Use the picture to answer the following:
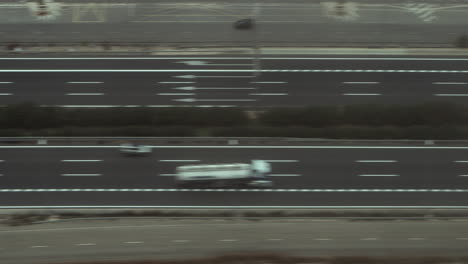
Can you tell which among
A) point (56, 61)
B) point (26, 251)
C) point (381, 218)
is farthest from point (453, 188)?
point (56, 61)

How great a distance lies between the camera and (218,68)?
2311 inches

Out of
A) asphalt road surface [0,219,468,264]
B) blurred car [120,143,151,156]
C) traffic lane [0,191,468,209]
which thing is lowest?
asphalt road surface [0,219,468,264]

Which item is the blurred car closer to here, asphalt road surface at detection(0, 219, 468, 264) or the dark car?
asphalt road surface at detection(0, 219, 468, 264)

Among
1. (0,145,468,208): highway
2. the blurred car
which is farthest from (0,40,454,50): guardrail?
the blurred car

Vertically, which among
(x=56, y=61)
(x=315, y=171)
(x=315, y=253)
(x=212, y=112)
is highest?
(x=56, y=61)

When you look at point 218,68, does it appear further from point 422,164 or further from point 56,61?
point 422,164

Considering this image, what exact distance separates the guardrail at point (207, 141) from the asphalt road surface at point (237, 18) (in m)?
13.1

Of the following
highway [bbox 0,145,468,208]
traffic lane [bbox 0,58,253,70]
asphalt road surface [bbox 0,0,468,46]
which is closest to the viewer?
highway [bbox 0,145,468,208]

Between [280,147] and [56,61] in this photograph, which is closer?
[280,147]

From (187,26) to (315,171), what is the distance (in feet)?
75.6

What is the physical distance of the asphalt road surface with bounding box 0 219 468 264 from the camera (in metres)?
44.3

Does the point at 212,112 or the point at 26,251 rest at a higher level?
the point at 212,112

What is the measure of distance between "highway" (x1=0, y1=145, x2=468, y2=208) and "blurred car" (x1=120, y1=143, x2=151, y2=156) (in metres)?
0.50

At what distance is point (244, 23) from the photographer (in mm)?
61406
